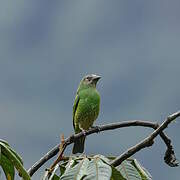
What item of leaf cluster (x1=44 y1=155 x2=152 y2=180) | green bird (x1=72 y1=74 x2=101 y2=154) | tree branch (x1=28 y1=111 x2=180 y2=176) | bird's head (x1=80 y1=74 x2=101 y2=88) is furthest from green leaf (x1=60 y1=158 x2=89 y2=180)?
bird's head (x1=80 y1=74 x2=101 y2=88)

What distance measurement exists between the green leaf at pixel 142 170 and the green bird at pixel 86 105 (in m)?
4.53

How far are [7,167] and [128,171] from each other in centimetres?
28

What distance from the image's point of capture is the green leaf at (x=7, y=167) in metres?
1.11

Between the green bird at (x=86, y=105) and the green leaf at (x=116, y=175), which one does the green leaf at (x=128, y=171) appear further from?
the green bird at (x=86, y=105)

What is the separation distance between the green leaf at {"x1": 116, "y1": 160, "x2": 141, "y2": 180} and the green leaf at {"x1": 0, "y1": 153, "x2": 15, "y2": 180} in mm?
247

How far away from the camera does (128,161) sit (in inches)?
48.8

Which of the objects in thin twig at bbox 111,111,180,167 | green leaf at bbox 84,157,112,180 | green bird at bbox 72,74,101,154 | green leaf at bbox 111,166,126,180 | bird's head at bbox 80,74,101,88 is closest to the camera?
green leaf at bbox 84,157,112,180

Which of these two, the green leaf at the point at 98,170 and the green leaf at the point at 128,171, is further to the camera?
the green leaf at the point at 128,171

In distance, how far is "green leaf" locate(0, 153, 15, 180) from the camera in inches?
43.5

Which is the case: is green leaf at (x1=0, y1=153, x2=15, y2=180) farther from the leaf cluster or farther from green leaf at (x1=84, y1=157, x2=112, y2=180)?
green leaf at (x1=84, y1=157, x2=112, y2=180)

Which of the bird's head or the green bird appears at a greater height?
the bird's head

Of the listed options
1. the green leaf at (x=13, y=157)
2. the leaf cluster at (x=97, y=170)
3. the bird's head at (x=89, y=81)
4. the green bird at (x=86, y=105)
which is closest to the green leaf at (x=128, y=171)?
the leaf cluster at (x=97, y=170)

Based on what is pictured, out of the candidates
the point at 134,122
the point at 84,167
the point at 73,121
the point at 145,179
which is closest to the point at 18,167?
the point at 84,167

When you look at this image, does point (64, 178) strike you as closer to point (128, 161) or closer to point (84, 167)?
point (84, 167)
